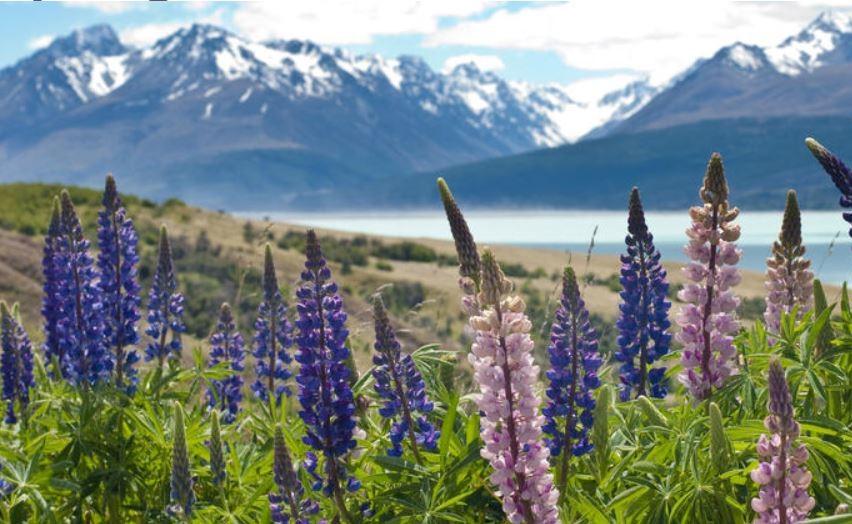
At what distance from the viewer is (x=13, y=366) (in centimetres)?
552

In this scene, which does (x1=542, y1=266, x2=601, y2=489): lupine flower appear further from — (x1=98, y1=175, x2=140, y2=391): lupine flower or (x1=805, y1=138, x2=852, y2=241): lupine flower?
(x1=98, y1=175, x2=140, y2=391): lupine flower

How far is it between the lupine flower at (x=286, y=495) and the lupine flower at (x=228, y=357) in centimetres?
252

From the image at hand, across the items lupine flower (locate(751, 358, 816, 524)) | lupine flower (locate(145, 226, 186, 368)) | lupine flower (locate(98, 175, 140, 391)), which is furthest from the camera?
lupine flower (locate(145, 226, 186, 368))

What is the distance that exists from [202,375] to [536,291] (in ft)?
97.8

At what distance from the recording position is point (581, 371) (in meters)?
3.81

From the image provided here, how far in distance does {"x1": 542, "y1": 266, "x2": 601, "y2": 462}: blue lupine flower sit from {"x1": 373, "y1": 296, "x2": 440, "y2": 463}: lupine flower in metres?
0.43

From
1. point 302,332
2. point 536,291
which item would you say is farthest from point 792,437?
point 536,291

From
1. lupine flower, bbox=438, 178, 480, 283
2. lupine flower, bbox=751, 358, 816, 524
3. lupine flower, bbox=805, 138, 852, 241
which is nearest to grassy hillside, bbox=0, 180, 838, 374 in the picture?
lupine flower, bbox=805, 138, 852, 241

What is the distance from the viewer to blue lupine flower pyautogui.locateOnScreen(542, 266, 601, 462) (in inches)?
140

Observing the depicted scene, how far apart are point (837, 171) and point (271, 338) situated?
3.37 m

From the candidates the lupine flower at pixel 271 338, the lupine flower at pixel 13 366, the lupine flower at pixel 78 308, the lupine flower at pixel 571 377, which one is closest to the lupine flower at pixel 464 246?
the lupine flower at pixel 571 377

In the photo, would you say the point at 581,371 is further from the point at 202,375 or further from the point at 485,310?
the point at 202,375

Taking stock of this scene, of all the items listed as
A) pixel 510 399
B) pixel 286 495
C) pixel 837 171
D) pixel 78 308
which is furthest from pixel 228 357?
pixel 837 171

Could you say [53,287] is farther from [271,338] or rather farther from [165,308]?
[271,338]
